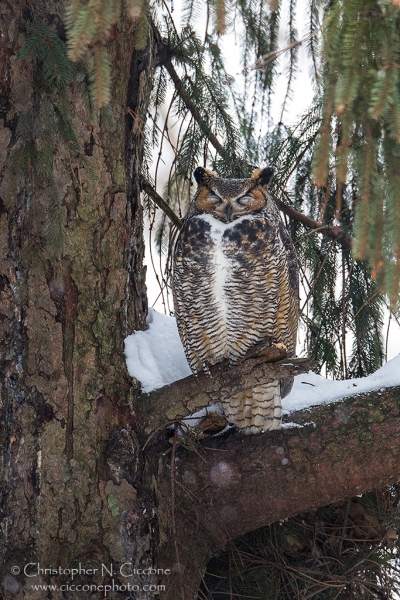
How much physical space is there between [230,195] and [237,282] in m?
0.35

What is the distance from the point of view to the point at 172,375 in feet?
8.38

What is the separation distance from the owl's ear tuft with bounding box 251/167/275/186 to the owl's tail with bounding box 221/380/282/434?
29.6 inches

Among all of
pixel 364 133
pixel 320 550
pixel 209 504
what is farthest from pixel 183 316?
pixel 364 133

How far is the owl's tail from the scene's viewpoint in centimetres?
236

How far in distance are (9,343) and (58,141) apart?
64 cm

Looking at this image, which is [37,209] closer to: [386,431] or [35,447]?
[35,447]

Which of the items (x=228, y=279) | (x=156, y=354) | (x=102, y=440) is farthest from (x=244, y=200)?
(x=102, y=440)

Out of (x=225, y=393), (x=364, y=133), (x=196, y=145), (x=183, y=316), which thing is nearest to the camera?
(x=364, y=133)

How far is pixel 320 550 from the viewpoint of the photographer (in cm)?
259

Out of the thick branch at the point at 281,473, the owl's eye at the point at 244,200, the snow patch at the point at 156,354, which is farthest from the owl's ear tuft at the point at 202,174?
the thick branch at the point at 281,473

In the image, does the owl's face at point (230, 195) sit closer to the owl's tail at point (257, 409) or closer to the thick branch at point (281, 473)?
the owl's tail at point (257, 409)

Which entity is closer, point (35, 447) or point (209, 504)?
point (35, 447)

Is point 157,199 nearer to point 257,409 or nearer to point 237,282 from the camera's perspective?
point 237,282

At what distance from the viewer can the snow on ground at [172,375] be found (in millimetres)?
2221
